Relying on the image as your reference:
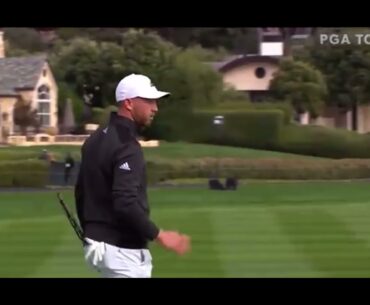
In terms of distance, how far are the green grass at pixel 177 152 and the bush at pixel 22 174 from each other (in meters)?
0.07

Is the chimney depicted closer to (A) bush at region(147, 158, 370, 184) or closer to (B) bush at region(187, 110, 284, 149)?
(A) bush at region(147, 158, 370, 184)

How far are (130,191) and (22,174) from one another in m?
5.47

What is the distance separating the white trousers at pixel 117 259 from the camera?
523 cm

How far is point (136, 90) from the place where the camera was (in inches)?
206

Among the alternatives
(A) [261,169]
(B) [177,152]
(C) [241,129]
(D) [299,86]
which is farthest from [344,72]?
(B) [177,152]

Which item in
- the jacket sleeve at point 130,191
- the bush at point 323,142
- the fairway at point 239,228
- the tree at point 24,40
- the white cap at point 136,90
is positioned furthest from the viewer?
the bush at point 323,142

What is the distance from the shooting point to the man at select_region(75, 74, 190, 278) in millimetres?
5129

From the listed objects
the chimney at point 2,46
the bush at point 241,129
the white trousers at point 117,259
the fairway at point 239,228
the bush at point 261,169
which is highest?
the chimney at point 2,46

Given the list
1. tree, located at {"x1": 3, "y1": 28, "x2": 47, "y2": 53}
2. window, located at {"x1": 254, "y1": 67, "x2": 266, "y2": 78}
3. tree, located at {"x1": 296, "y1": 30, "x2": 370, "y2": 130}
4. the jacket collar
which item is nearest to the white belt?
the jacket collar

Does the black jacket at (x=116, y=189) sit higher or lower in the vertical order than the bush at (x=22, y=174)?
higher

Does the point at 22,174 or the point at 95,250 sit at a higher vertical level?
the point at 95,250

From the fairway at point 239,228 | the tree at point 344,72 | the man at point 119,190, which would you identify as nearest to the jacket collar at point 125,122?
the man at point 119,190

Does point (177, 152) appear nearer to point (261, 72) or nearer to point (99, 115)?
point (99, 115)

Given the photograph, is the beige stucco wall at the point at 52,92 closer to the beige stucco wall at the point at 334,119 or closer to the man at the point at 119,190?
the beige stucco wall at the point at 334,119
